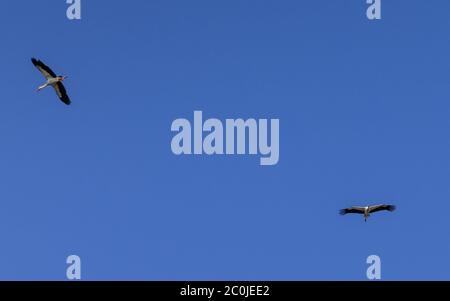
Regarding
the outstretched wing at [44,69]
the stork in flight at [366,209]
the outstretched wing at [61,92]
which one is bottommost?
the stork in flight at [366,209]

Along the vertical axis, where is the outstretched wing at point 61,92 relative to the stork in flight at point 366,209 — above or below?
above

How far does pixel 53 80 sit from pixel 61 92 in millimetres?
545

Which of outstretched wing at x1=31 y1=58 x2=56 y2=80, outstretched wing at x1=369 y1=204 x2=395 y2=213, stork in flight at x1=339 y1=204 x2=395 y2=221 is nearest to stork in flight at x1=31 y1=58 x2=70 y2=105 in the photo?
outstretched wing at x1=31 y1=58 x2=56 y2=80

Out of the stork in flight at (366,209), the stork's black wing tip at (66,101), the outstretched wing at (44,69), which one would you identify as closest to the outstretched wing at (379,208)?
the stork in flight at (366,209)

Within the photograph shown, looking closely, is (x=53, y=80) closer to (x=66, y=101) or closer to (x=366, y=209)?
(x=66, y=101)

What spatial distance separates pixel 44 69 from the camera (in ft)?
110

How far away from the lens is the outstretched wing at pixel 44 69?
33125 mm

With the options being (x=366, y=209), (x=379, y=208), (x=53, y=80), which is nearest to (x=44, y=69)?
(x=53, y=80)

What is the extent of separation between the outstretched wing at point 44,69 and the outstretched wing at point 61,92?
1.17ft

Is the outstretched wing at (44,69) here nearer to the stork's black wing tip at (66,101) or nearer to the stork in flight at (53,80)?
the stork in flight at (53,80)
